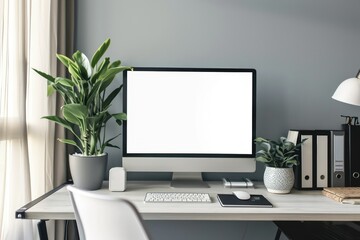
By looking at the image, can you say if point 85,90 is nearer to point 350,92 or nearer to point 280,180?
point 280,180

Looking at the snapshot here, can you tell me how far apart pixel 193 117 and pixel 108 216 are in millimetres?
784

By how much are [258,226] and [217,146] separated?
633 millimetres

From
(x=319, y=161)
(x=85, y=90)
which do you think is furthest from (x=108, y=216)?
(x=319, y=161)

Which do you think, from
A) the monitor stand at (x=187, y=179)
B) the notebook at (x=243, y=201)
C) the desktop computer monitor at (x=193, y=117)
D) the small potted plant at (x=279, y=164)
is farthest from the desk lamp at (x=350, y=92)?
the monitor stand at (x=187, y=179)

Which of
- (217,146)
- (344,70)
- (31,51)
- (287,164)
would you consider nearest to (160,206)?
(217,146)

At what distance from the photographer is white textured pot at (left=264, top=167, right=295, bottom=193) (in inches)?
54.7

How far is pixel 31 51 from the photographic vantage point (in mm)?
1405

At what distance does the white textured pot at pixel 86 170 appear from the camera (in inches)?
53.3

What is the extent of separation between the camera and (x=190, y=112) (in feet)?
4.92

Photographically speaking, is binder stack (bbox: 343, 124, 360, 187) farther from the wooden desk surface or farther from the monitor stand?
the monitor stand

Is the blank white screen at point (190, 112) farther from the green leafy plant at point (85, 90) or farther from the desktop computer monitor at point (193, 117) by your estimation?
the green leafy plant at point (85, 90)

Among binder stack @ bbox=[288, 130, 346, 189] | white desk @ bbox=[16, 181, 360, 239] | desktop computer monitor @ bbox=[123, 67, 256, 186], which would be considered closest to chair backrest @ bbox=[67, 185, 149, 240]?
white desk @ bbox=[16, 181, 360, 239]

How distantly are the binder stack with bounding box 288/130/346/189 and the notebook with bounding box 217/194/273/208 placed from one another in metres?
0.34

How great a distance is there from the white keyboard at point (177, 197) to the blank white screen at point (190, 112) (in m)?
0.25
